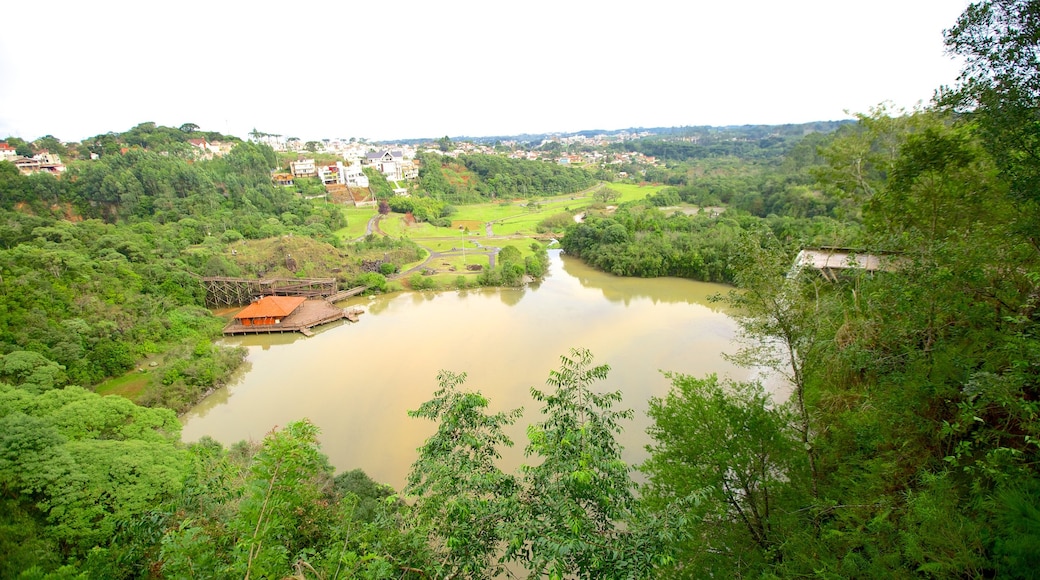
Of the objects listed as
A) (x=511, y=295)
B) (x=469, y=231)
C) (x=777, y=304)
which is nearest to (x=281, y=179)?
(x=469, y=231)

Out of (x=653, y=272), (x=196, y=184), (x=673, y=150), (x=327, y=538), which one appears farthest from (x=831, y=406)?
(x=673, y=150)

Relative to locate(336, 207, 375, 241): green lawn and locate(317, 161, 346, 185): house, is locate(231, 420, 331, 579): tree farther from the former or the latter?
locate(317, 161, 346, 185): house

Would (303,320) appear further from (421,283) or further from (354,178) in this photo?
(354,178)

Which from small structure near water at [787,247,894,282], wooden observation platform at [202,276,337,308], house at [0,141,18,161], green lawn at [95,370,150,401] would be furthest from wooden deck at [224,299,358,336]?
house at [0,141,18,161]

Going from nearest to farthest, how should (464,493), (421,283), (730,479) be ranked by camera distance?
(464,493) < (730,479) < (421,283)

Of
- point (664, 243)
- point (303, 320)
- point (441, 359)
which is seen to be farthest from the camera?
point (664, 243)

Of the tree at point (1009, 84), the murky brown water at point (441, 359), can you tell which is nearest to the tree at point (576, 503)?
the tree at point (1009, 84)

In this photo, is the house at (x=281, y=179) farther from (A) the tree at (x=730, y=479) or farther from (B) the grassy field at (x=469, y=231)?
(A) the tree at (x=730, y=479)
